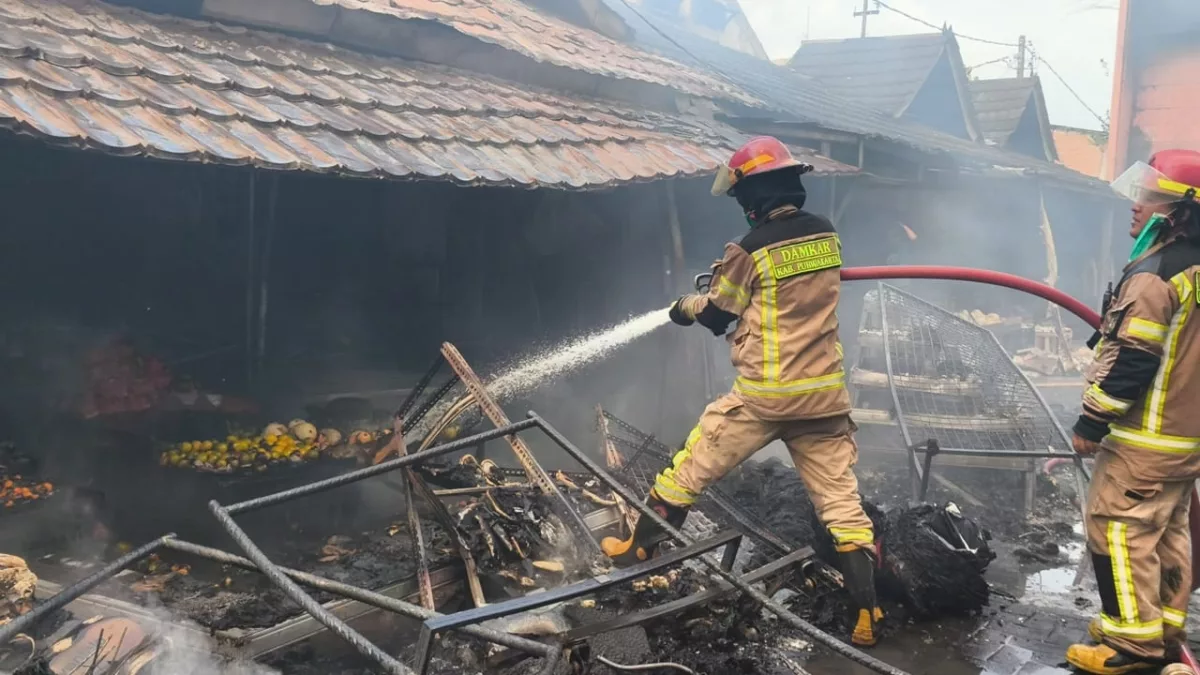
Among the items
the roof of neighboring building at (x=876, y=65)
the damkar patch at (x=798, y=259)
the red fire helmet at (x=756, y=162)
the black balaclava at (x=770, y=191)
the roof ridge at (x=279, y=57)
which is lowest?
the damkar patch at (x=798, y=259)

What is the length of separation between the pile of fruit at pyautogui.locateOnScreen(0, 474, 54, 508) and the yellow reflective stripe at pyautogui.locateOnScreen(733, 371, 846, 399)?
15.1 ft

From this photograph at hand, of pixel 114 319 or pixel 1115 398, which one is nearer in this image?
pixel 1115 398

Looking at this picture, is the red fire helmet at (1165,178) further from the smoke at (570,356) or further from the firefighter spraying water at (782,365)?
the smoke at (570,356)

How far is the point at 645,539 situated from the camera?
4508 millimetres

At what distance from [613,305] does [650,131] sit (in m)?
1.92

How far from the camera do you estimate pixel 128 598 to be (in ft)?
13.8

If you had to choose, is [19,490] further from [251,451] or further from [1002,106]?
[1002,106]

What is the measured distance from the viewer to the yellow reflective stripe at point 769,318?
14.1ft

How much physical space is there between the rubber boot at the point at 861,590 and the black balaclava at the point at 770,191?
1835 mm

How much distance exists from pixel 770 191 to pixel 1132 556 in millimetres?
2504

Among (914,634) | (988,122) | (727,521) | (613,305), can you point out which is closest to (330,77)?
(613,305)

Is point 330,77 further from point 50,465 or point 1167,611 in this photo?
point 1167,611

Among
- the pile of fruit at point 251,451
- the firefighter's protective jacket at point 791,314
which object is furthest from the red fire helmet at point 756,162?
the pile of fruit at point 251,451

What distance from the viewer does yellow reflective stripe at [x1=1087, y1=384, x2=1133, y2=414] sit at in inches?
152
